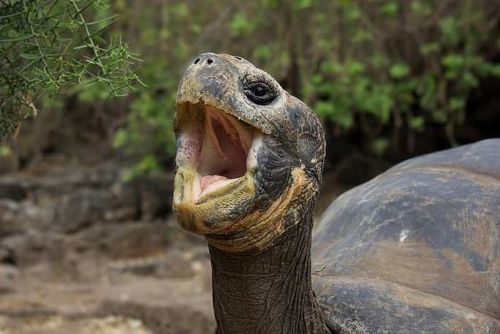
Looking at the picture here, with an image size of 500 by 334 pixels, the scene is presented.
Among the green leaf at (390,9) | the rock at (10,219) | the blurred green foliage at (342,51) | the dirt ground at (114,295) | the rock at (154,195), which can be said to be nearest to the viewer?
the dirt ground at (114,295)

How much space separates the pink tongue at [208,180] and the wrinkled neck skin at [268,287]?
0.18m

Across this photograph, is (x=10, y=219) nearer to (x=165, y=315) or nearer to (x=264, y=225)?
(x=165, y=315)

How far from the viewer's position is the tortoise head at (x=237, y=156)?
176 centimetres

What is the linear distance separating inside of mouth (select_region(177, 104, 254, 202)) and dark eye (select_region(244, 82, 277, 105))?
0.20 ft

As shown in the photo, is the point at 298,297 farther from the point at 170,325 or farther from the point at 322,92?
the point at 322,92

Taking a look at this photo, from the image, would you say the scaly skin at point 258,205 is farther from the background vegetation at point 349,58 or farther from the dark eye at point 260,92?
the background vegetation at point 349,58

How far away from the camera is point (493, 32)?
6.94m

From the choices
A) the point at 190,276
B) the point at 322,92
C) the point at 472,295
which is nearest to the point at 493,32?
the point at 322,92

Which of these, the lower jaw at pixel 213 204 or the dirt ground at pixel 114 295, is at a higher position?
the lower jaw at pixel 213 204

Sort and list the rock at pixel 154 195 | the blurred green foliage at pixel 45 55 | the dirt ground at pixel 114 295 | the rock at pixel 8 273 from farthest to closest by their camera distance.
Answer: the rock at pixel 154 195 → the rock at pixel 8 273 → the dirt ground at pixel 114 295 → the blurred green foliage at pixel 45 55

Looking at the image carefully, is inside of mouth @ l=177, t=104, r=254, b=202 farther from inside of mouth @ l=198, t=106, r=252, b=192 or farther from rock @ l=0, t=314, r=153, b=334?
rock @ l=0, t=314, r=153, b=334

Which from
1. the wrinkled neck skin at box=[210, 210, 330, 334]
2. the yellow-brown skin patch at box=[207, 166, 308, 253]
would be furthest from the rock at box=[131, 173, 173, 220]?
the yellow-brown skin patch at box=[207, 166, 308, 253]

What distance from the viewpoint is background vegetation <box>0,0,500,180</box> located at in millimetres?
6836

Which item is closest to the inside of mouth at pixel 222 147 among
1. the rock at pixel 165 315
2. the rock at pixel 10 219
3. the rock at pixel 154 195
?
the rock at pixel 165 315
